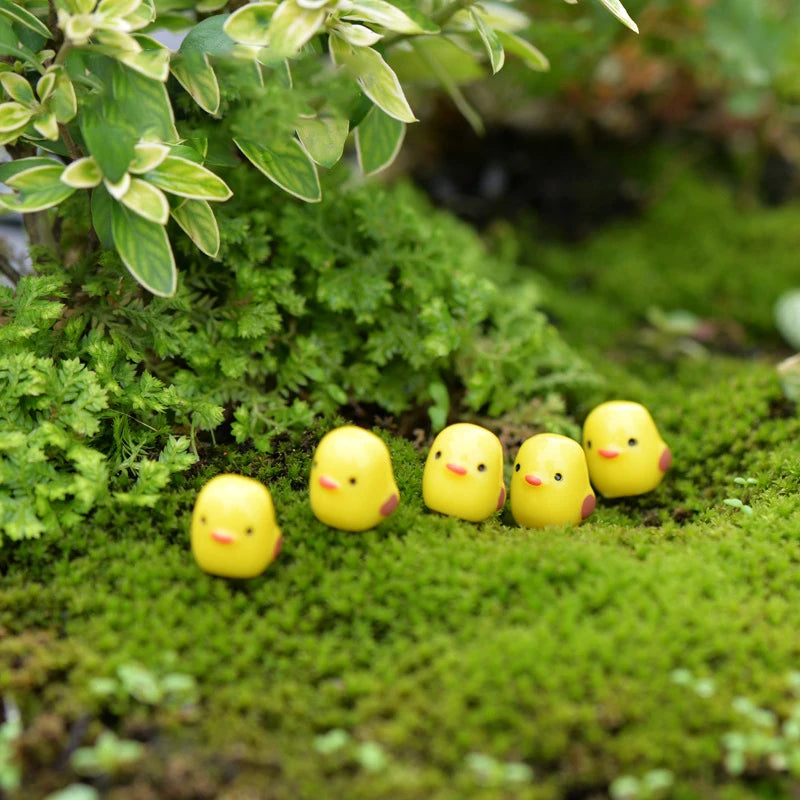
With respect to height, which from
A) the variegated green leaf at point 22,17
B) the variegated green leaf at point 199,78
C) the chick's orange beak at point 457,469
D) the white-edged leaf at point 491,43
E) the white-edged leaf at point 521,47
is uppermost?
the white-edged leaf at point 491,43

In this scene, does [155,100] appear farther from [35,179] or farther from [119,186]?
[35,179]

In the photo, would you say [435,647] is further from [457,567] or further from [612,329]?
[612,329]

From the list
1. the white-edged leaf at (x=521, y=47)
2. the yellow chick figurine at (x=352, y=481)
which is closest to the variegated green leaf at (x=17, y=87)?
the yellow chick figurine at (x=352, y=481)

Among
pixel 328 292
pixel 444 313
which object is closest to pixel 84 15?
pixel 328 292

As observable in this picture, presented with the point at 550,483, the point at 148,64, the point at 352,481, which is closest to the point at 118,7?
the point at 148,64

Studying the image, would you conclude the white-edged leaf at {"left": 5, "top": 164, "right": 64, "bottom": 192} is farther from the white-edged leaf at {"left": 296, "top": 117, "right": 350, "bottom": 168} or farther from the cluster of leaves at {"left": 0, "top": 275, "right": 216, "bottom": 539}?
the white-edged leaf at {"left": 296, "top": 117, "right": 350, "bottom": 168}

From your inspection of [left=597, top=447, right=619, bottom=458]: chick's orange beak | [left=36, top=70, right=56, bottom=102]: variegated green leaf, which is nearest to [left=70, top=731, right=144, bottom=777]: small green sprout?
[left=597, top=447, right=619, bottom=458]: chick's orange beak

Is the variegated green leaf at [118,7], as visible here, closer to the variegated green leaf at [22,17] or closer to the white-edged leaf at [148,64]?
the white-edged leaf at [148,64]

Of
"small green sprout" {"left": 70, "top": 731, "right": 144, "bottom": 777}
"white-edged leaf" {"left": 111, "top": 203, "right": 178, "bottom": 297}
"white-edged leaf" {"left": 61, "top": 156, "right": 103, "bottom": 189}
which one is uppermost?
"white-edged leaf" {"left": 61, "top": 156, "right": 103, "bottom": 189}
